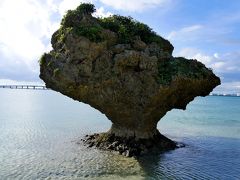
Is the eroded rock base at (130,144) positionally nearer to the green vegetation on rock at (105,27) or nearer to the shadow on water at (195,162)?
the shadow on water at (195,162)

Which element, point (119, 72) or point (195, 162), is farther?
point (119, 72)

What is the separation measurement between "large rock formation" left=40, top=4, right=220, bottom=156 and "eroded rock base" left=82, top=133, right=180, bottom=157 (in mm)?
450

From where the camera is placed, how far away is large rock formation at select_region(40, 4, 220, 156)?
2628 cm

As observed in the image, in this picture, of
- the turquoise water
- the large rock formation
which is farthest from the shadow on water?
the large rock formation

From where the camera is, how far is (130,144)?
88.9 ft

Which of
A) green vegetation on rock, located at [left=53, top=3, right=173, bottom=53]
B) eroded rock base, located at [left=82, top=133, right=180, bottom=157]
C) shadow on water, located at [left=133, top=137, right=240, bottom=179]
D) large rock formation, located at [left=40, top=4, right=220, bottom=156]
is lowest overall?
shadow on water, located at [left=133, top=137, right=240, bottom=179]

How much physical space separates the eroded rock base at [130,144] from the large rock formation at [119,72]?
0.45 m

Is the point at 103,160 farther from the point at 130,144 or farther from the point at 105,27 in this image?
the point at 105,27

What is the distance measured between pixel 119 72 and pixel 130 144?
4.90 meters

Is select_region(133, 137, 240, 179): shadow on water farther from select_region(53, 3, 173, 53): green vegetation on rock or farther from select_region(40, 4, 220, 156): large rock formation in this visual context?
select_region(53, 3, 173, 53): green vegetation on rock

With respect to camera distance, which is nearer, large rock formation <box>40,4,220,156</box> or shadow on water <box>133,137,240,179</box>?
shadow on water <box>133,137,240,179</box>

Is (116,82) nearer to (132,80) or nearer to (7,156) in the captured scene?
(132,80)

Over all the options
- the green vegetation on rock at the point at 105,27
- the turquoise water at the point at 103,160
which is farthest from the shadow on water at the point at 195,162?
the green vegetation on rock at the point at 105,27

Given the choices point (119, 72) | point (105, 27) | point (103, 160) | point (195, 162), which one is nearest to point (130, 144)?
point (103, 160)
